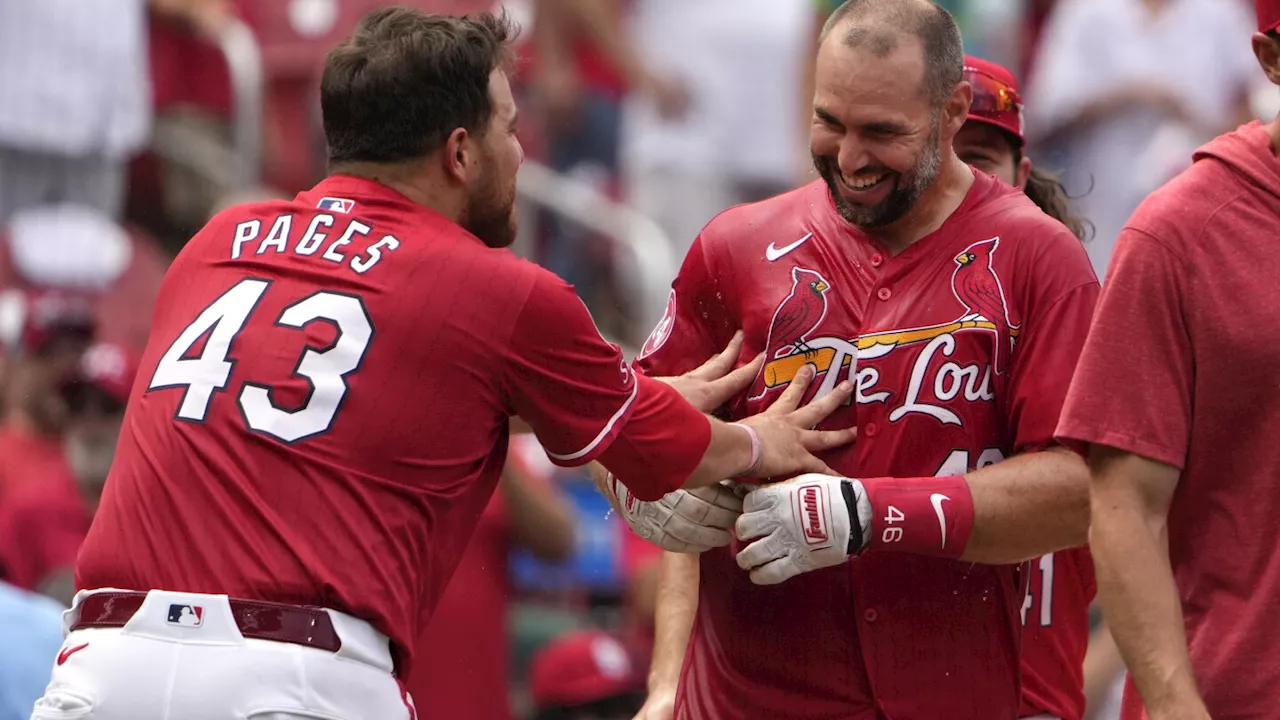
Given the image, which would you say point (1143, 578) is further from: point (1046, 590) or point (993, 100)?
point (993, 100)

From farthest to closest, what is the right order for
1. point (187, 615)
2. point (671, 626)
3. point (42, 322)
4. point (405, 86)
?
point (42, 322)
point (671, 626)
point (405, 86)
point (187, 615)

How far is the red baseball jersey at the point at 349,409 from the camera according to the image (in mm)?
3961

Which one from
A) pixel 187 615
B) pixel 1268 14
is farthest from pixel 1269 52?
pixel 187 615

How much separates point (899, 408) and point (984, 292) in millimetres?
312

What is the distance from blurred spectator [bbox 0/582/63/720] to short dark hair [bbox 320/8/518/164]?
2132mm

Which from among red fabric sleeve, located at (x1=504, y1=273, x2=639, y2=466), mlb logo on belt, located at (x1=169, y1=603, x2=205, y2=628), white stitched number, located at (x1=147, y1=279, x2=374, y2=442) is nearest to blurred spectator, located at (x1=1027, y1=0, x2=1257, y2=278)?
red fabric sleeve, located at (x1=504, y1=273, x2=639, y2=466)

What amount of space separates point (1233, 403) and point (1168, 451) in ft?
0.49

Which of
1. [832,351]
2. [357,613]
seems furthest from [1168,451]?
[357,613]

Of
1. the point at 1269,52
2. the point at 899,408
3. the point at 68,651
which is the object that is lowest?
the point at 68,651

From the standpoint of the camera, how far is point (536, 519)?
22.9ft

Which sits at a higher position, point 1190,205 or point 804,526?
point 1190,205

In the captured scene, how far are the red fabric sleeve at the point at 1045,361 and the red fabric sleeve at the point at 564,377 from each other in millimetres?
834

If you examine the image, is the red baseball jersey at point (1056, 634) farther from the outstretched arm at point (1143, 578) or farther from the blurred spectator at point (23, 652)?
the blurred spectator at point (23, 652)

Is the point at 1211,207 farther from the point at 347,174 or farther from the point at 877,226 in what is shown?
the point at 347,174
